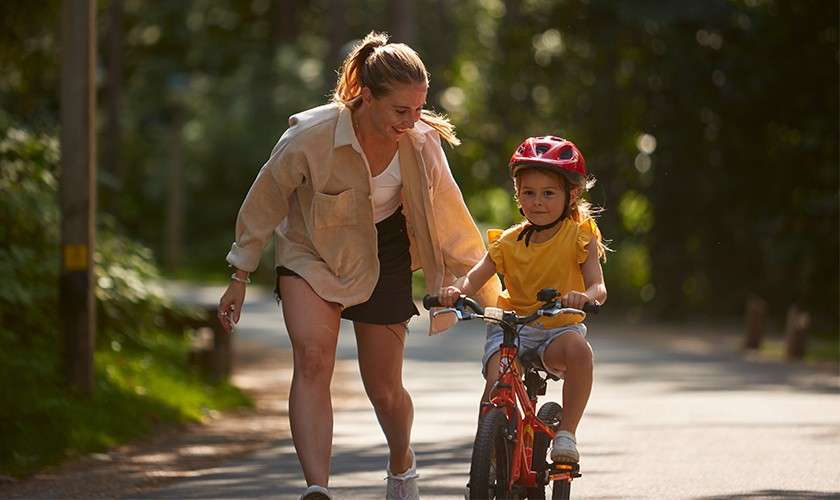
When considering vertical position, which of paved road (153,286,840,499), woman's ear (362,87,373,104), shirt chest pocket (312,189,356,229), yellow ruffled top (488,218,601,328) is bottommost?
paved road (153,286,840,499)

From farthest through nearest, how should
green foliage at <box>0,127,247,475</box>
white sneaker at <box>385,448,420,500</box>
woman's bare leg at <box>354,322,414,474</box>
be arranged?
green foliage at <box>0,127,247,475</box>, white sneaker at <box>385,448,420,500</box>, woman's bare leg at <box>354,322,414,474</box>

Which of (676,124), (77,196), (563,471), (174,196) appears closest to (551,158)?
(563,471)

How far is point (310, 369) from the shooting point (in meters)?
6.75

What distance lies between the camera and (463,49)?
49.4m

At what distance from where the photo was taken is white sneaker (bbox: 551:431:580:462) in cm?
674

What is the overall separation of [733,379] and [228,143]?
1349 inches

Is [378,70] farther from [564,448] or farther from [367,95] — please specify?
[564,448]

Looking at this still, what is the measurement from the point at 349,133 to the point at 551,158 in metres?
0.77

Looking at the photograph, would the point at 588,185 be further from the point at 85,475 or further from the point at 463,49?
the point at 463,49

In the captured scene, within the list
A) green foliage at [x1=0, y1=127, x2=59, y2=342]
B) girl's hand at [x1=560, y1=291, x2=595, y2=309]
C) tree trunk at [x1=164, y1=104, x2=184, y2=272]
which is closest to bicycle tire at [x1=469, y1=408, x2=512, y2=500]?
girl's hand at [x1=560, y1=291, x2=595, y2=309]

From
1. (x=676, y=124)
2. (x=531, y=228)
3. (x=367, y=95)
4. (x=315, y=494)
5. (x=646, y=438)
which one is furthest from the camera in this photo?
(x=676, y=124)

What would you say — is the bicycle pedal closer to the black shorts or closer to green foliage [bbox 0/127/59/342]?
the black shorts

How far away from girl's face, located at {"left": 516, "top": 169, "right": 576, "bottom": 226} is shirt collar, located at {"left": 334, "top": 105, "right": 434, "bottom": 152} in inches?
16.0

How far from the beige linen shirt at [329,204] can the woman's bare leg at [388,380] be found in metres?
0.20
